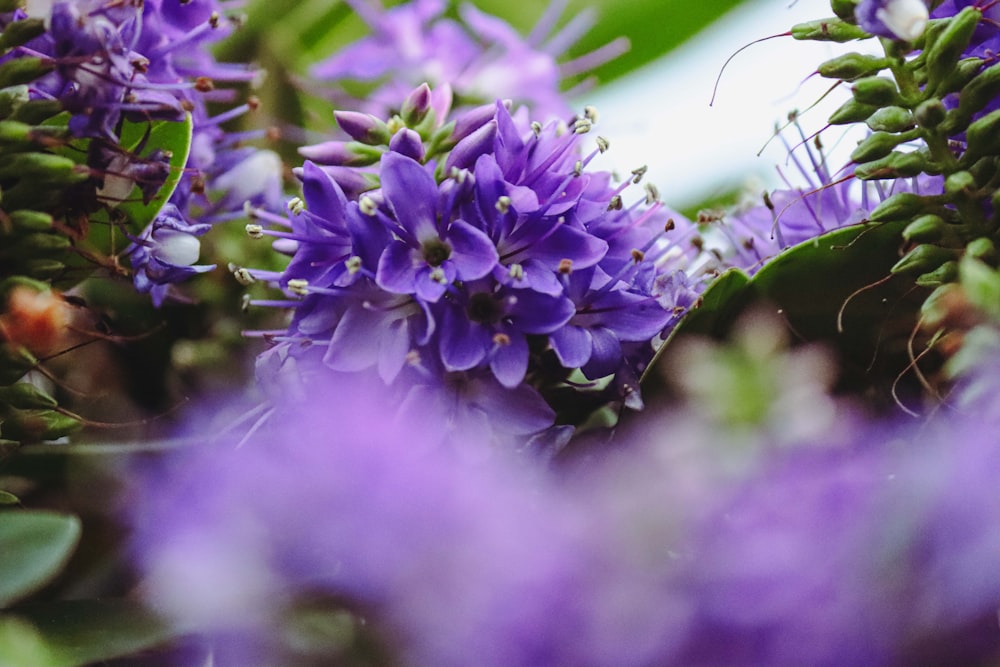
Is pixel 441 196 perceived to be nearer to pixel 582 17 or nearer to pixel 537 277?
pixel 537 277

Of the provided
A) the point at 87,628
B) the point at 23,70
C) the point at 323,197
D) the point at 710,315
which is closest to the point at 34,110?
the point at 23,70

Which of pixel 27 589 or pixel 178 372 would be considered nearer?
pixel 27 589

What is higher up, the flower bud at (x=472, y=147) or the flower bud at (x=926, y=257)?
the flower bud at (x=472, y=147)

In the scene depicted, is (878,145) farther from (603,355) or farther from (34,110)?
(34,110)

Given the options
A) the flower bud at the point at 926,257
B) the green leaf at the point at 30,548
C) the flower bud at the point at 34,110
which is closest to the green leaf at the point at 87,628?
the green leaf at the point at 30,548

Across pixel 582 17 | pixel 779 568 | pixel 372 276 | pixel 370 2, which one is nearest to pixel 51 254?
pixel 372 276

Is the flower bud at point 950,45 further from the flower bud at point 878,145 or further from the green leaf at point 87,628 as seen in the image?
the green leaf at point 87,628
